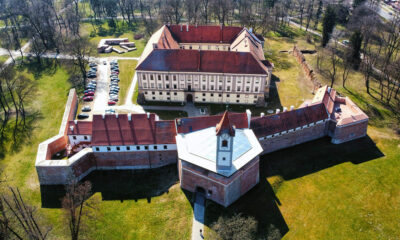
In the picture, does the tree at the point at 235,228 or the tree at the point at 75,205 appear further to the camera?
the tree at the point at 75,205

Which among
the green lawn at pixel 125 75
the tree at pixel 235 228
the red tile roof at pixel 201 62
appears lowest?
the tree at pixel 235 228

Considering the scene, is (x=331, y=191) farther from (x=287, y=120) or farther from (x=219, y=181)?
(x=219, y=181)

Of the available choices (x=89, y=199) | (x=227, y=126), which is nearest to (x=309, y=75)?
(x=227, y=126)

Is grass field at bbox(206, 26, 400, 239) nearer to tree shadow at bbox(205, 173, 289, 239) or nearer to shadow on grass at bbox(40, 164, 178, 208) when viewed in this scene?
tree shadow at bbox(205, 173, 289, 239)

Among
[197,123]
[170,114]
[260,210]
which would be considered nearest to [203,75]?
[170,114]

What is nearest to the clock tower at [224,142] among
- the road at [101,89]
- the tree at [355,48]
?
the road at [101,89]

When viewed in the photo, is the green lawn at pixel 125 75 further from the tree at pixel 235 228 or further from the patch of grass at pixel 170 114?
the tree at pixel 235 228

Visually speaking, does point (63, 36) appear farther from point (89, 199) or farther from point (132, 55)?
point (89, 199)
